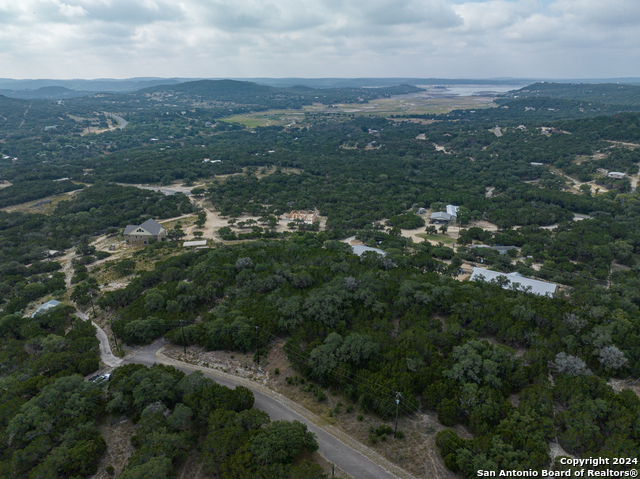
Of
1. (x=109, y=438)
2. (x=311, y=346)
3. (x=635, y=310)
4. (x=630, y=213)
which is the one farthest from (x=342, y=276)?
(x=630, y=213)

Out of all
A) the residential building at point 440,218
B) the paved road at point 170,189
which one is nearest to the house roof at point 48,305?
the paved road at point 170,189

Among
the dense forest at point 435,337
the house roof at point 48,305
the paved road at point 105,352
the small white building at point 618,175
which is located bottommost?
the paved road at point 105,352

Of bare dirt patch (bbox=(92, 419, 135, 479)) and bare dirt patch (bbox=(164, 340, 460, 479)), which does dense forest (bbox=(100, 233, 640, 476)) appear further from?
bare dirt patch (bbox=(92, 419, 135, 479))

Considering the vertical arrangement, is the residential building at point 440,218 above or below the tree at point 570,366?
below

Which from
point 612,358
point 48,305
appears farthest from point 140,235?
point 612,358

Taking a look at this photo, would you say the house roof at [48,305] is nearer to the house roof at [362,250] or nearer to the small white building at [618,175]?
the house roof at [362,250]
